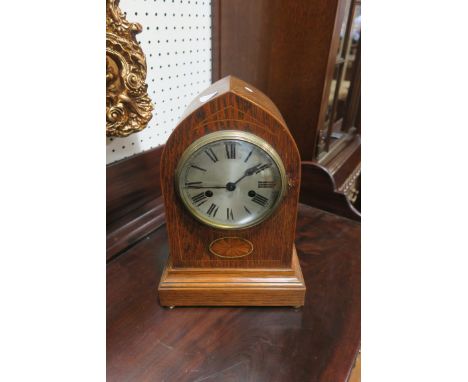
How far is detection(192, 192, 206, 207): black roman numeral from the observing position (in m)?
0.65

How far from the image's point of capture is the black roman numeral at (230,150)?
61 centimetres

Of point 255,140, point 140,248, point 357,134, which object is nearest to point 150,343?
point 140,248

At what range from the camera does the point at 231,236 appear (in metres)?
0.70

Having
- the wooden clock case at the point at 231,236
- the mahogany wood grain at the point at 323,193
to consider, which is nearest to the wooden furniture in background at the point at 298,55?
the mahogany wood grain at the point at 323,193

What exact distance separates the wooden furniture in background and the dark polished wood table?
39 cm

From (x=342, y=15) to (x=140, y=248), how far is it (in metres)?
0.90

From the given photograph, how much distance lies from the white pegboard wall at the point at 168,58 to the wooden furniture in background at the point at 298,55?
0.22 ft

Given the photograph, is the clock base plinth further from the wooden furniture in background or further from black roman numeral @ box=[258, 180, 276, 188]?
the wooden furniture in background

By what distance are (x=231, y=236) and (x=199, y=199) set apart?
11 centimetres

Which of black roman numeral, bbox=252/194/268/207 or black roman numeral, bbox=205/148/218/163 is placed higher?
black roman numeral, bbox=205/148/218/163

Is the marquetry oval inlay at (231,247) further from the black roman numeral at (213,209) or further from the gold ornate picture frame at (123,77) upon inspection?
the gold ornate picture frame at (123,77)

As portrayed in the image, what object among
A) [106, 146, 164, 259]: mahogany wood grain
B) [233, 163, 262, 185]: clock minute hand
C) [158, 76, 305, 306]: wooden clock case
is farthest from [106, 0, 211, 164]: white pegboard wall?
[233, 163, 262, 185]: clock minute hand

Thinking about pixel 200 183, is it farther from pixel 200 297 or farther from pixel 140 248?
pixel 140 248

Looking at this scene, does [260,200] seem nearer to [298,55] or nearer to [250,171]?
[250,171]
